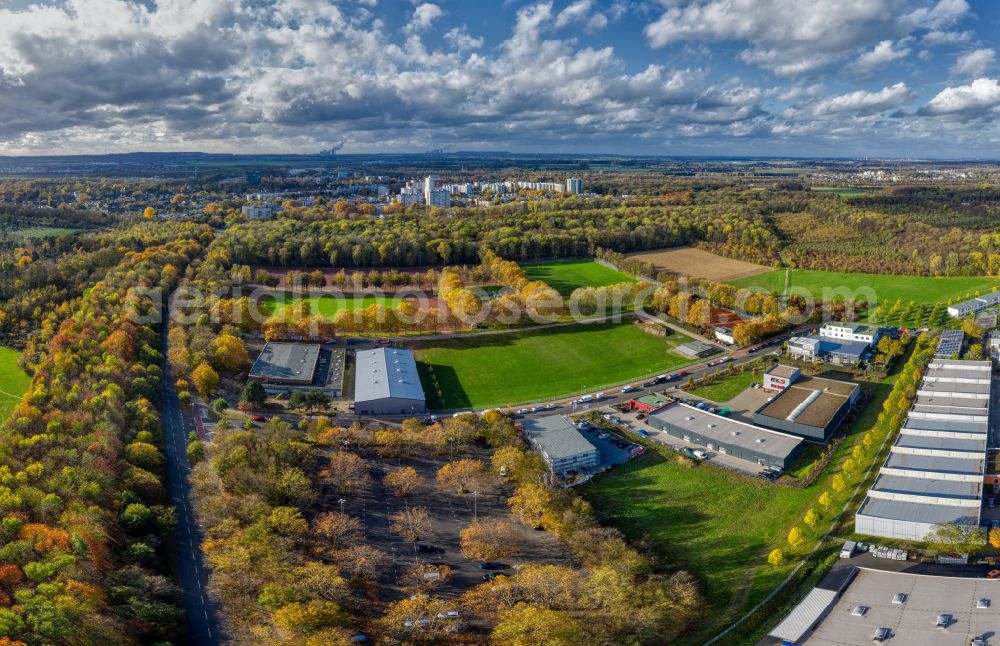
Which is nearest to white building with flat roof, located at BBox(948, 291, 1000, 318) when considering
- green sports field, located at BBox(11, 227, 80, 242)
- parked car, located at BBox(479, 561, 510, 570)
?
parked car, located at BBox(479, 561, 510, 570)

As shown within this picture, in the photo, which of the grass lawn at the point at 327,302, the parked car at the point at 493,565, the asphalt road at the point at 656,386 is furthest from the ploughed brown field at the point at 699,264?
the parked car at the point at 493,565

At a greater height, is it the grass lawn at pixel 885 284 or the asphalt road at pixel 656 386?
the grass lawn at pixel 885 284

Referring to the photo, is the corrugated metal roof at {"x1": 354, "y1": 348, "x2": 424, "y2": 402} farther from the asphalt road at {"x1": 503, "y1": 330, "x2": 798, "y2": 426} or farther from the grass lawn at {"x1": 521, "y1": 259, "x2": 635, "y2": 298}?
the grass lawn at {"x1": 521, "y1": 259, "x2": 635, "y2": 298}

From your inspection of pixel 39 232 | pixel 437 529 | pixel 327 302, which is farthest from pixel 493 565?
pixel 39 232

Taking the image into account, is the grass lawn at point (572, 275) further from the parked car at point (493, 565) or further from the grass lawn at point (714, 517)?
the parked car at point (493, 565)

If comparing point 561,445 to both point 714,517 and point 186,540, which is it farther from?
point 186,540

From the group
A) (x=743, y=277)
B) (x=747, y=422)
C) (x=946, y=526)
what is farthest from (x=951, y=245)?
(x=946, y=526)
